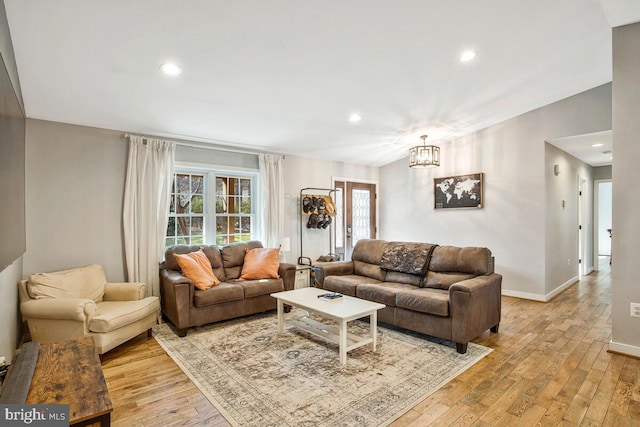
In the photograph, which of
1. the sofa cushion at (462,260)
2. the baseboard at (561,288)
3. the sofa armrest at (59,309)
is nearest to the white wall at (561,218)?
the baseboard at (561,288)

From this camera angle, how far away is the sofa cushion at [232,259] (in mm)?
4488

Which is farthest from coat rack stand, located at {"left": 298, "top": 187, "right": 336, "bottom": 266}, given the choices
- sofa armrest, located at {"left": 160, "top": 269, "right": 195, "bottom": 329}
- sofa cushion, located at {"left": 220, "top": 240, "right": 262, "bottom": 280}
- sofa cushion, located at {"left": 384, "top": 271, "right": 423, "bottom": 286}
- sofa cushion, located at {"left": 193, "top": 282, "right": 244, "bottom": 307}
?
sofa armrest, located at {"left": 160, "top": 269, "right": 195, "bottom": 329}

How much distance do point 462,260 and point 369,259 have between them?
130 centimetres

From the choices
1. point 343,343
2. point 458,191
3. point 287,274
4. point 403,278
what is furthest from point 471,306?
point 458,191

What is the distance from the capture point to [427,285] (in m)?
3.94

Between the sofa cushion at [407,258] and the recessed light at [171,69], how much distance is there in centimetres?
315

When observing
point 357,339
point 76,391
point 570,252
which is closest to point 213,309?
point 357,339

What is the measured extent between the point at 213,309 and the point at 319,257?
8.10ft

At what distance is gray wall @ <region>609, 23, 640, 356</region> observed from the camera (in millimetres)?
3035

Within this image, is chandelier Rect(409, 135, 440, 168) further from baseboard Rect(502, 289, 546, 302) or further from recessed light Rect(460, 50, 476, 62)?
baseboard Rect(502, 289, 546, 302)

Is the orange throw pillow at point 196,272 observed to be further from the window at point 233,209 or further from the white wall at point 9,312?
the white wall at point 9,312

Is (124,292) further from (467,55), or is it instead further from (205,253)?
(467,55)

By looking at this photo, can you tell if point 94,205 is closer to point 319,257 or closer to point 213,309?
point 213,309

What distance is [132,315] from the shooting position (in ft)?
10.5
